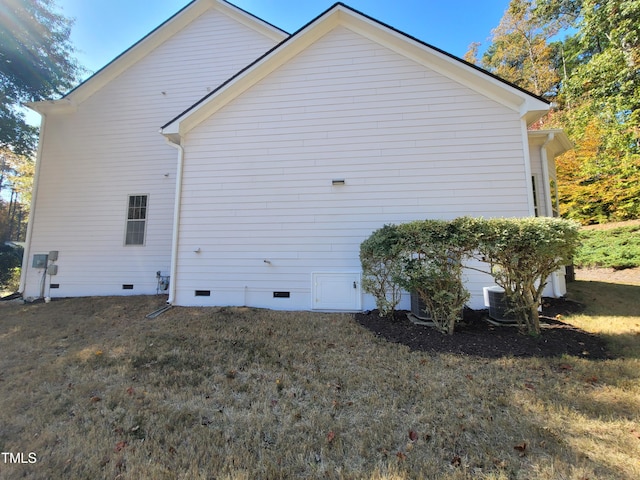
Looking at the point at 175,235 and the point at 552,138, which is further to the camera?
the point at 552,138

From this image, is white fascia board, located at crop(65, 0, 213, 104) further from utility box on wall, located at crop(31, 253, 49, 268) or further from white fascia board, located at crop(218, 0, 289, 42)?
utility box on wall, located at crop(31, 253, 49, 268)

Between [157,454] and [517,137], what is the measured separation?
7544 mm

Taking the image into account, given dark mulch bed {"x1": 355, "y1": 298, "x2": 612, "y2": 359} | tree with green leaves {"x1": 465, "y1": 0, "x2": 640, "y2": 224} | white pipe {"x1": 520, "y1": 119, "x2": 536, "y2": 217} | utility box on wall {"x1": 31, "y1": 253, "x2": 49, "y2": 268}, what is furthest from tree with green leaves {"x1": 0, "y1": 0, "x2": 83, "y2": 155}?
tree with green leaves {"x1": 465, "y1": 0, "x2": 640, "y2": 224}

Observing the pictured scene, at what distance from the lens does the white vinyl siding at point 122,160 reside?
27.8ft

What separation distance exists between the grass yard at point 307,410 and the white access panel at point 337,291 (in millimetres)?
1239

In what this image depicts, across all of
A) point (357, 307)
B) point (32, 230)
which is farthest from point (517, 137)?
point (32, 230)

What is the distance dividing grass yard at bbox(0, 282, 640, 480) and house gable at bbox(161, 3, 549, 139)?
4612 mm

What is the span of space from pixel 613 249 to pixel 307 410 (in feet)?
52.2

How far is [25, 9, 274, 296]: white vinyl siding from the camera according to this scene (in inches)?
334

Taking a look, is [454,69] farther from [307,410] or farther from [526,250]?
[307,410]

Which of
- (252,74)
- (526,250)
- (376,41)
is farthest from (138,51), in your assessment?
(526,250)

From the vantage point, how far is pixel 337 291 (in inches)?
241

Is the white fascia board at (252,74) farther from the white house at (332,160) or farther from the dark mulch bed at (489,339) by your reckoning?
the dark mulch bed at (489,339)

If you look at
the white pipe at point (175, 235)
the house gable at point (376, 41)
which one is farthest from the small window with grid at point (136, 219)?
the house gable at point (376, 41)
